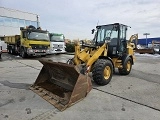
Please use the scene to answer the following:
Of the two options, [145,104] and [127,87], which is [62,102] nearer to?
[145,104]

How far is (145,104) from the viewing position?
441 centimetres

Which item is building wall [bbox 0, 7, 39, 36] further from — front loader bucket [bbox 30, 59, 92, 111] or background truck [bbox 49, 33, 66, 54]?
front loader bucket [bbox 30, 59, 92, 111]

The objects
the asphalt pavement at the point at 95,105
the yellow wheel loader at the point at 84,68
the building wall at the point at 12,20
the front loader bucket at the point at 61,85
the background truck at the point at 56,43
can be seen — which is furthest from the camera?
the building wall at the point at 12,20

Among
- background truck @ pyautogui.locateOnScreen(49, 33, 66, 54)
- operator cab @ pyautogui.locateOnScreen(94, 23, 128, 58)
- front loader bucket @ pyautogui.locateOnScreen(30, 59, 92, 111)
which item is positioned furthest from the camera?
background truck @ pyautogui.locateOnScreen(49, 33, 66, 54)

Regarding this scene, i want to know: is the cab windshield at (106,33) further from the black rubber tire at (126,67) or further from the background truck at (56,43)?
the background truck at (56,43)

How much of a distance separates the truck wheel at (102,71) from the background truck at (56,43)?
1106 cm

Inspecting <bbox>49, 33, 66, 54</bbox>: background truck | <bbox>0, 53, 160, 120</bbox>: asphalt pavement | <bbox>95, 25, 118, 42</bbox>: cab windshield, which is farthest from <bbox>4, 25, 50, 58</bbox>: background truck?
<bbox>0, 53, 160, 120</bbox>: asphalt pavement

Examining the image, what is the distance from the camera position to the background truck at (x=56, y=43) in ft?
54.9

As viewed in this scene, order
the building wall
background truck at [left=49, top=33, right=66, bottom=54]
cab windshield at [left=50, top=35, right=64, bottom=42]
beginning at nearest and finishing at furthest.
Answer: background truck at [left=49, top=33, right=66, bottom=54] < cab windshield at [left=50, top=35, right=64, bottom=42] < the building wall

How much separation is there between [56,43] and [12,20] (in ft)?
54.7

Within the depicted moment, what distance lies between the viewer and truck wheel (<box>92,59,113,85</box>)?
570cm

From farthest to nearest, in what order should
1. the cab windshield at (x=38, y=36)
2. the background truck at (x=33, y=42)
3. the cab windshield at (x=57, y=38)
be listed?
the cab windshield at (x=57, y=38) → the cab windshield at (x=38, y=36) → the background truck at (x=33, y=42)

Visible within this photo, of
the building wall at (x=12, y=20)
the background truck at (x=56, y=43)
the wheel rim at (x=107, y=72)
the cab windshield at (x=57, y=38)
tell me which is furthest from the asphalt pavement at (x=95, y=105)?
the building wall at (x=12, y=20)

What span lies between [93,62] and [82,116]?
2.66m
